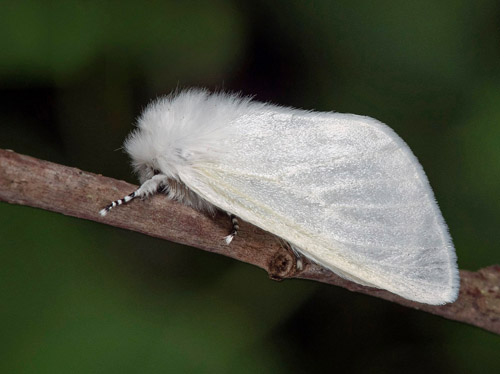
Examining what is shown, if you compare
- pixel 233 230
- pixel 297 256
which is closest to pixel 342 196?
pixel 297 256

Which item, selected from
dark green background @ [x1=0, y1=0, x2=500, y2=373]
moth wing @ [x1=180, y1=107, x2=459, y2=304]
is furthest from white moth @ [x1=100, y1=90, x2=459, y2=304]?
dark green background @ [x1=0, y1=0, x2=500, y2=373]

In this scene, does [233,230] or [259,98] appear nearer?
[233,230]

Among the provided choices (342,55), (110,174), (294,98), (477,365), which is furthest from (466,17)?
(110,174)

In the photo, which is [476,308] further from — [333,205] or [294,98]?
[294,98]

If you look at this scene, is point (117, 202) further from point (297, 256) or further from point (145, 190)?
point (297, 256)

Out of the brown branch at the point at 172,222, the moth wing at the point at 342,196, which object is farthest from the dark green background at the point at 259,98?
the moth wing at the point at 342,196

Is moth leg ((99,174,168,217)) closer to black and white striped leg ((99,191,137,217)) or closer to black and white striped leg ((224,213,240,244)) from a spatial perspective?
black and white striped leg ((99,191,137,217))
